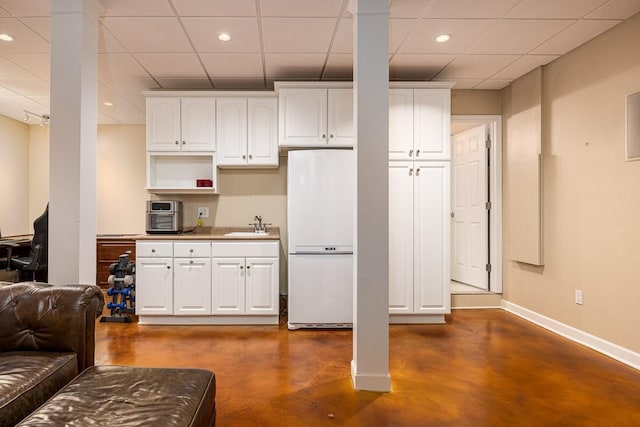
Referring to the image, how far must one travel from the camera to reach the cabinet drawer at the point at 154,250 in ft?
11.9

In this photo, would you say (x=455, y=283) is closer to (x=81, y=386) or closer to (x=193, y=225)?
(x=193, y=225)

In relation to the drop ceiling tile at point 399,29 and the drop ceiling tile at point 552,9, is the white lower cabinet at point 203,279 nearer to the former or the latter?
the drop ceiling tile at point 399,29

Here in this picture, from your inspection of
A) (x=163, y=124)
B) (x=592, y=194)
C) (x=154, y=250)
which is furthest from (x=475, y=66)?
(x=154, y=250)

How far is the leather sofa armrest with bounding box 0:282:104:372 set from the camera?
5.76ft

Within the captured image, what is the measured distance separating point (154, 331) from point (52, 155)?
1.95m

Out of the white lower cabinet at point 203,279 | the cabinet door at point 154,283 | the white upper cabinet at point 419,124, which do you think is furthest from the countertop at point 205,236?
the white upper cabinet at point 419,124

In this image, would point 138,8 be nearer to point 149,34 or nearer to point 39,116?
point 149,34

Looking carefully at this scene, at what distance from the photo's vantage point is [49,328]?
5.77ft

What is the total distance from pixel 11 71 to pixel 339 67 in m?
3.30

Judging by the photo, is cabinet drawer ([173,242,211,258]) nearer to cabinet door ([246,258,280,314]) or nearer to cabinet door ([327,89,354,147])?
cabinet door ([246,258,280,314])

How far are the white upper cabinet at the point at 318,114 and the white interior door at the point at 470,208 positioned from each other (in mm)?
1859

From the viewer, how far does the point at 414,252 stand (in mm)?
3688

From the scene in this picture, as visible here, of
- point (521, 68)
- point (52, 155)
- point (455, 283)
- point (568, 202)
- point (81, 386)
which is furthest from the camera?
point (455, 283)

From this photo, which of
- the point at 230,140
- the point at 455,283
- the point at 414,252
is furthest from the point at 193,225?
the point at 455,283
